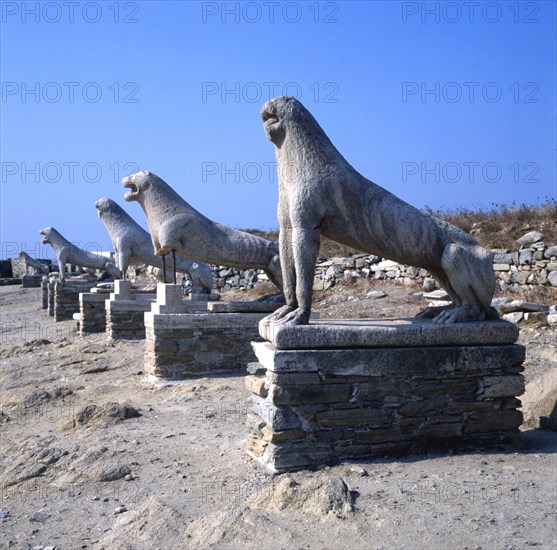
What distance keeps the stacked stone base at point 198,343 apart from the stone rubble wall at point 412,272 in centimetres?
419

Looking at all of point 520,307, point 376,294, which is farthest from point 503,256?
point 376,294

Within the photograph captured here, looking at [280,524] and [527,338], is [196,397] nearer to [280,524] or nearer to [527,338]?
[280,524]

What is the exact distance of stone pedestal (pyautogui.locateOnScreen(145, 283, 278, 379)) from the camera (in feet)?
28.2

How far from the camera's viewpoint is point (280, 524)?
365cm

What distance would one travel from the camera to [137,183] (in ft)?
31.2

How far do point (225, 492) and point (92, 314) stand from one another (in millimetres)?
10609

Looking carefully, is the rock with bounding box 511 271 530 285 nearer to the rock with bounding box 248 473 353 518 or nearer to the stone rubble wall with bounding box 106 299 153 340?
the stone rubble wall with bounding box 106 299 153 340

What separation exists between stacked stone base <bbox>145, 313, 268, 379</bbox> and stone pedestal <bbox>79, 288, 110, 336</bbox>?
5616 mm

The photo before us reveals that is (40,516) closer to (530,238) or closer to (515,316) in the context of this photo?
(515,316)

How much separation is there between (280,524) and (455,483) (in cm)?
121

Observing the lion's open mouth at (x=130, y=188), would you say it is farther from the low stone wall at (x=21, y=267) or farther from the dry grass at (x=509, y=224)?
the low stone wall at (x=21, y=267)

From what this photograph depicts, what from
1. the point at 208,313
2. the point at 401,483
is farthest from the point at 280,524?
the point at 208,313

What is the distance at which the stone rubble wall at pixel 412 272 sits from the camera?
10.9m

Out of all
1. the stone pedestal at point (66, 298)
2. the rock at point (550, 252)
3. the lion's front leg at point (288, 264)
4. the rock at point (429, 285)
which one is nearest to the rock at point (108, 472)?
the lion's front leg at point (288, 264)
